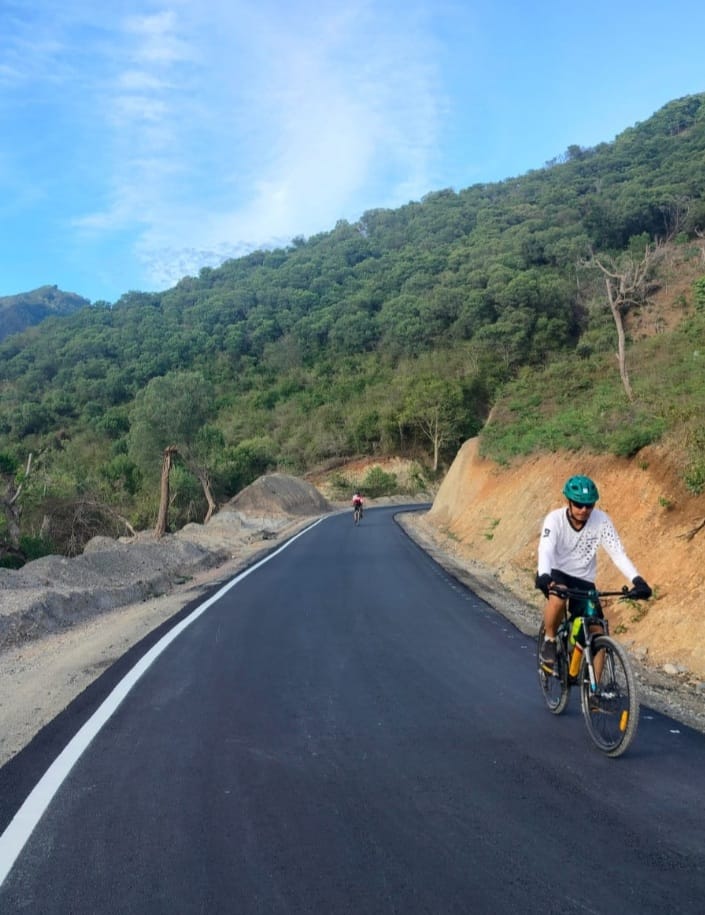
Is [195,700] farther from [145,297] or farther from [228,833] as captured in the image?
[145,297]

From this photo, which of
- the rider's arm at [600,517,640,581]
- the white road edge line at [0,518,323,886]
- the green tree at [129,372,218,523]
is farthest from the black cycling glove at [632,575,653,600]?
the green tree at [129,372,218,523]

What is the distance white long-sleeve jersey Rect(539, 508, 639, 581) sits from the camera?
19.8 feet

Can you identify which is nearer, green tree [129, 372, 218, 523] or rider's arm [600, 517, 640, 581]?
rider's arm [600, 517, 640, 581]

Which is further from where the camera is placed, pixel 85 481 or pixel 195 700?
Result: pixel 85 481

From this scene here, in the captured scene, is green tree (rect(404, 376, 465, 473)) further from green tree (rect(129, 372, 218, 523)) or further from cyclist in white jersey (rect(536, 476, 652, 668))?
cyclist in white jersey (rect(536, 476, 652, 668))

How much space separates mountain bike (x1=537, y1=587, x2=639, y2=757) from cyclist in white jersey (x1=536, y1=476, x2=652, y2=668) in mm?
140

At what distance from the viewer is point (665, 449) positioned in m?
13.2

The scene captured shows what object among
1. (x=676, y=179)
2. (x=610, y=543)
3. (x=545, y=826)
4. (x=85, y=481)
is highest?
(x=676, y=179)

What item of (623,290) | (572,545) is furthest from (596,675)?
(623,290)

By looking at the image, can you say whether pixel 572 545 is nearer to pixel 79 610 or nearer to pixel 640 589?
pixel 640 589

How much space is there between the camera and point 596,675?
18.4 feet

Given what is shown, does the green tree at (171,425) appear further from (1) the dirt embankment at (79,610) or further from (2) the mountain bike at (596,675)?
(2) the mountain bike at (596,675)

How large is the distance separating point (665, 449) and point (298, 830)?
11.1 m

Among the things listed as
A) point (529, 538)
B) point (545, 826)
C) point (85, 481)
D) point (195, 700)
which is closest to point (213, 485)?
point (85, 481)
